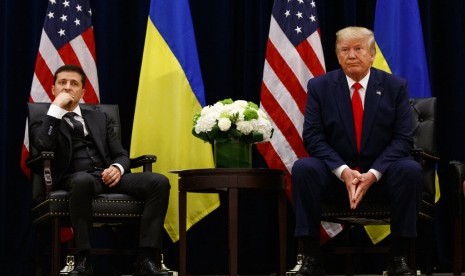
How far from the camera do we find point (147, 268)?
4.77m

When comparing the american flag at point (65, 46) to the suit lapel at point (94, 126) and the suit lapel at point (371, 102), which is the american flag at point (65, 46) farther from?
the suit lapel at point (371, 102)

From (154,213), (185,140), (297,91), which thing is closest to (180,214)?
(154,213)

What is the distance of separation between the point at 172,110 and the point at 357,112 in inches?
59.1

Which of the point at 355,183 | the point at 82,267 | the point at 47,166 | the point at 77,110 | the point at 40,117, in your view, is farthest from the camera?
the point at 77,110


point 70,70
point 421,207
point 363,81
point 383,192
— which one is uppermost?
point 70,70

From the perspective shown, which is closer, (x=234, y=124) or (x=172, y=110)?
(x=234, y=124)

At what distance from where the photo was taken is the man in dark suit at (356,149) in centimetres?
438

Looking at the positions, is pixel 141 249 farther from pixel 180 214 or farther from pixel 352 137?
pixel 352 137

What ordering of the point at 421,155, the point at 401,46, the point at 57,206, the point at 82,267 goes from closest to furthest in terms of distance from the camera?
the point at 82,267, the point at 57,206, the point at 421,155, the point at 401,46

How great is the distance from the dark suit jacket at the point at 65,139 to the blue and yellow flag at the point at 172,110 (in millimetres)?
340

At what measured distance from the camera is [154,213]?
486cm

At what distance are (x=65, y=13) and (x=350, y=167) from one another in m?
2.43

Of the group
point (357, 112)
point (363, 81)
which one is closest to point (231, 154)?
point (357, 112)

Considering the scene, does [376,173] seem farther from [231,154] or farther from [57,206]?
[57,206]
